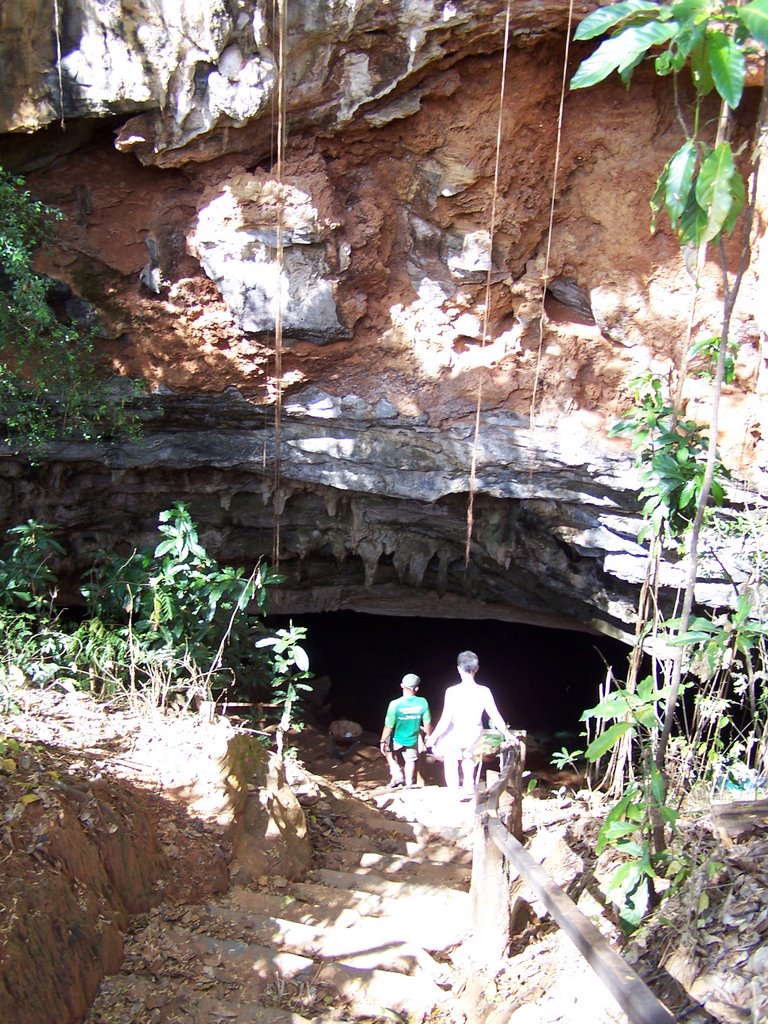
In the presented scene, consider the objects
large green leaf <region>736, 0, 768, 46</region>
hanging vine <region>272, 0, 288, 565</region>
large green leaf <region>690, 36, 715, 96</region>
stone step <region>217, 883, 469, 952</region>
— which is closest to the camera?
large green leaf <region>736, 0, 768, 46</region>

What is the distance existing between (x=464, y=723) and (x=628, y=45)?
3818mm

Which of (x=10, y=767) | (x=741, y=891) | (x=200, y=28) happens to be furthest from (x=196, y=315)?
(x=741, y=891)

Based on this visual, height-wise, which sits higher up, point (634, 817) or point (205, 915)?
point (634, 817)

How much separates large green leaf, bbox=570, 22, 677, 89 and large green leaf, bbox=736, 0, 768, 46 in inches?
9.0

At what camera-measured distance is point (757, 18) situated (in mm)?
1932

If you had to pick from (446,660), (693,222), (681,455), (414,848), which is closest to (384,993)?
(414,848)

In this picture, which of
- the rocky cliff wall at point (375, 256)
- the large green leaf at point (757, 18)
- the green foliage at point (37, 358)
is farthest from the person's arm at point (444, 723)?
the large green leaf at point (757, 18)

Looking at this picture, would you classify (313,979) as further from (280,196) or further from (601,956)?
(280,196)

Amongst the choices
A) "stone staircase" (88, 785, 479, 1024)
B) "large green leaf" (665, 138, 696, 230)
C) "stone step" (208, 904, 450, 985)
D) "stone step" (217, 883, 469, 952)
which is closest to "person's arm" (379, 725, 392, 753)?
"stone staircase" (88, 785, 479, 1024)

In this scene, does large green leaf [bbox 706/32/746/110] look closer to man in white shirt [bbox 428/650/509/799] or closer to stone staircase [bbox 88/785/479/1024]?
stone staircase [bbox 88/785/479/1024]

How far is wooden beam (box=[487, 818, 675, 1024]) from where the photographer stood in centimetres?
160

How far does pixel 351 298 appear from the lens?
21.0ft

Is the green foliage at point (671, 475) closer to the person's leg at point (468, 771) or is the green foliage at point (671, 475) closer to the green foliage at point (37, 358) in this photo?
the person's leg at point (468, 771)

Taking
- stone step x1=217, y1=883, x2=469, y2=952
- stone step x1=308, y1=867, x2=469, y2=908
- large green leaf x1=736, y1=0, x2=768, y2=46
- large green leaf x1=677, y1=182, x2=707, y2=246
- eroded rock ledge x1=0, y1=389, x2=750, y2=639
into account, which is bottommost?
stone step x1=308, y1=867, x2=469, y2=908
